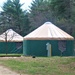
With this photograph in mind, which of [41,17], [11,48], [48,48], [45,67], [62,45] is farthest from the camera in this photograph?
[41,17]

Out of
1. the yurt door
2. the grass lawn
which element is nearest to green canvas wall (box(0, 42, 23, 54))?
the yurt door

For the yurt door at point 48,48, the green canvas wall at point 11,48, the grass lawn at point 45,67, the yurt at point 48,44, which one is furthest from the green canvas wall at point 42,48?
the grass lawn at point 45,67

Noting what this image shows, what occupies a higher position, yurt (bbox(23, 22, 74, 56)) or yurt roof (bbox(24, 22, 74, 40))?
yurt roof (bbox(24, 22, 74, 40))

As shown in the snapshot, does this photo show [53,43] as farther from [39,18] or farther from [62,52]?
[39,18]

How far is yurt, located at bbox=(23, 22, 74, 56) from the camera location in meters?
32.5

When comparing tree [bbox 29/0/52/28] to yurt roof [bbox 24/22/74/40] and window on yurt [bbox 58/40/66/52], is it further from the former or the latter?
window on yurt [bbox 58/40/66/52]

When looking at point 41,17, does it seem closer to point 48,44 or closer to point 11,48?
point 11,48

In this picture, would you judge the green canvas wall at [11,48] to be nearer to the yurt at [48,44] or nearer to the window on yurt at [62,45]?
the yurt at [48,44]

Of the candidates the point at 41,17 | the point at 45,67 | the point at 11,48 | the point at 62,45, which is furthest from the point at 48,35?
the point at 41,17

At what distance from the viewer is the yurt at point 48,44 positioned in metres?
32.5

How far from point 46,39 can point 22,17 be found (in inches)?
1217

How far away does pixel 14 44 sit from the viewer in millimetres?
43562

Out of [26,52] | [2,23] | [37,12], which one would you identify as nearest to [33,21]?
[37,12]

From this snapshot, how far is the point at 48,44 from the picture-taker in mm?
31844
